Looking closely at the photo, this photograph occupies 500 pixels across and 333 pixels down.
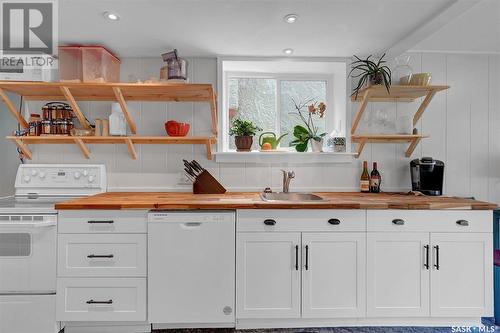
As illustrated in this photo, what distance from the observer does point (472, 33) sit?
7.32 feet

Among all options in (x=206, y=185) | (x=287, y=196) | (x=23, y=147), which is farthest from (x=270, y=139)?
(x=23, y=147)

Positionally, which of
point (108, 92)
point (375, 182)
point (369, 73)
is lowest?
point (375, 182)

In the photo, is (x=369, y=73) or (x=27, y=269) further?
(x=369, y=73)

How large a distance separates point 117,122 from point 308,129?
1.63 metres

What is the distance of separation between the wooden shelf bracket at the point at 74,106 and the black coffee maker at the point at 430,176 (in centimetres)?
274

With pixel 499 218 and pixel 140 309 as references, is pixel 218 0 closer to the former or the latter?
pixel 140 309

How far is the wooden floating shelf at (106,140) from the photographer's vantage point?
89.9 inches

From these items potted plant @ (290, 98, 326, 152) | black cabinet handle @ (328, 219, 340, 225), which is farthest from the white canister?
black cabinet handle @ (328, 219, 340, 225)

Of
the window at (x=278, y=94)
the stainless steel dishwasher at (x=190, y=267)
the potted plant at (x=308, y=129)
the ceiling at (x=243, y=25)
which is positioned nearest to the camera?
the ceiling at (x=243, y=25)

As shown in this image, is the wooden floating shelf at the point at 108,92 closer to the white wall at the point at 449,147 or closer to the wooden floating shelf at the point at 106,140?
the wooden floating shelf at the point at 106,140

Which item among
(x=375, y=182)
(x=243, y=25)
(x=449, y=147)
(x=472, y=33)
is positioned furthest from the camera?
(x=449, y=147)

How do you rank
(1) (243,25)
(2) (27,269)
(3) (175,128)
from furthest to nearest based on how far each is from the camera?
(3) (175,128) < (1) (243,25) < (2) (27,269)

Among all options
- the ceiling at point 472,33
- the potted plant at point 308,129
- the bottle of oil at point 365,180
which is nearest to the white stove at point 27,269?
the potted plant at point 308,129

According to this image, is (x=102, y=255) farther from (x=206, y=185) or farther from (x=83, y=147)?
(x=83, y=147)
